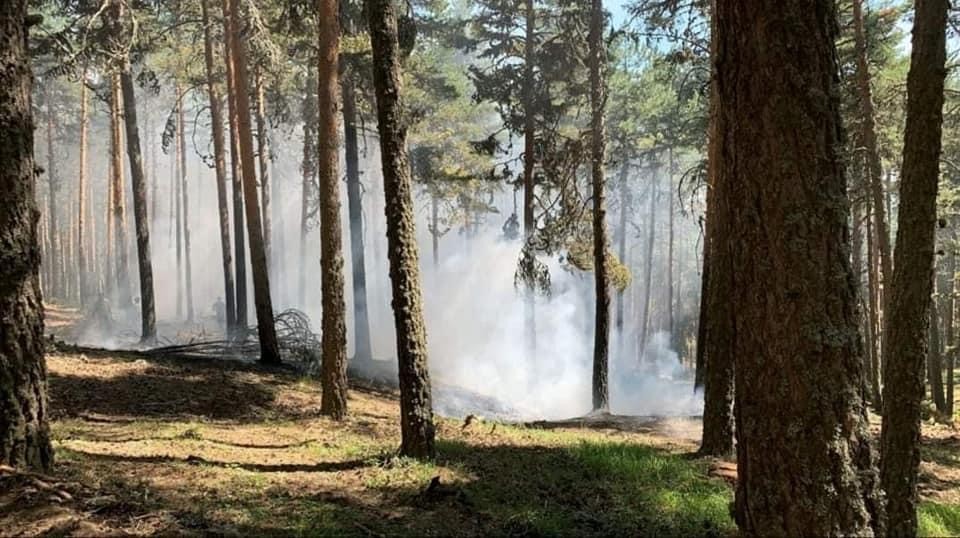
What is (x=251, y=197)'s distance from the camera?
Answer: 1195 centimetres

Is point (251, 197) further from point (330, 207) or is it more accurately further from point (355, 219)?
point (355, 219)

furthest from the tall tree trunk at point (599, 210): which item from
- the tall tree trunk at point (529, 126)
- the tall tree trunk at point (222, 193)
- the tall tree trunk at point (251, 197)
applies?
the tall tree trunk at point (222, 193)

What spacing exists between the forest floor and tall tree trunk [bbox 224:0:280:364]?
2377 millimetres

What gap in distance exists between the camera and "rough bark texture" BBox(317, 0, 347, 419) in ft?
29.5

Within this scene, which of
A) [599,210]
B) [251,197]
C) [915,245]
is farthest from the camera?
[599,210]

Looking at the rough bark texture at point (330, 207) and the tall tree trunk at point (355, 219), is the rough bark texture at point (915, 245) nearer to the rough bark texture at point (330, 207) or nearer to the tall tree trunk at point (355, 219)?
the rough bark texture at point (330, 207)

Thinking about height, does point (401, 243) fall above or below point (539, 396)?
above

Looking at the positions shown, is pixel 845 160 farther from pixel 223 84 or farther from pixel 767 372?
pixel 223 84

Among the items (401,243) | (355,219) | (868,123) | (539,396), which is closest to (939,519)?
(401,243)

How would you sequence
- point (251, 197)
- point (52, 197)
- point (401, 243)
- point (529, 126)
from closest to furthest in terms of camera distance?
point (401, 243), point (251, 197), point (529, 126), point (52, 197)

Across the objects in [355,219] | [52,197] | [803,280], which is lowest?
[803,280]

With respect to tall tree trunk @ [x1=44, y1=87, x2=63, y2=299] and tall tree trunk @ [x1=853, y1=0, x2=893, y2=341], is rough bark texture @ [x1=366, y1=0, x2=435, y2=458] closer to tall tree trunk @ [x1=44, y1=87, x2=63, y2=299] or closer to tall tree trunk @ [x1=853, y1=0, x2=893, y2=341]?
tall tree trunk @ [x1=853, y1=0, x2=893, y2=341]

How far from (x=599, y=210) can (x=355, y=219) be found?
8674 mm

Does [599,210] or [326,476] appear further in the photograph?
[599,210]
